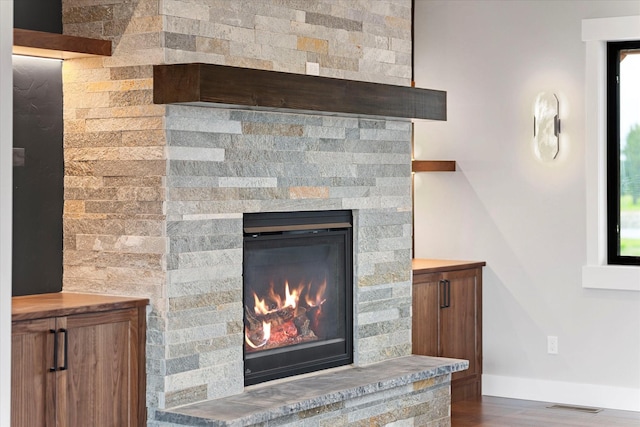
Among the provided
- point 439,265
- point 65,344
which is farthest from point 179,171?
point 439,265

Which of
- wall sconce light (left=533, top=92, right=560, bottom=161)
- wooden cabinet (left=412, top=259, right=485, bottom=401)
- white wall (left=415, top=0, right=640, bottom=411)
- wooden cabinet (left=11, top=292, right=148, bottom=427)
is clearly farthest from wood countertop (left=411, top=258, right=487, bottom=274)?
wooden cabinet (left=11, top=292, right=148, bottom=427)

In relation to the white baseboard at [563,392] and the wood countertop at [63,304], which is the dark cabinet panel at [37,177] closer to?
the wood countertop at [63,304]

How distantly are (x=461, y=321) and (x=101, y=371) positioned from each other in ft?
9.98

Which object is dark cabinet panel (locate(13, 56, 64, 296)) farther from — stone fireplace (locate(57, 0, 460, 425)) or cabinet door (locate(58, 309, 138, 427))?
cabinet door (locate(58, 309, 138, 427))

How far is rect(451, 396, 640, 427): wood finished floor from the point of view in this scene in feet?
18.3

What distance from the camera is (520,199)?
6328 mm

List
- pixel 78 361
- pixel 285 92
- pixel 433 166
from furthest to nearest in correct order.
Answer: pixel 433 166, pixel 285 92, pixel 78 361

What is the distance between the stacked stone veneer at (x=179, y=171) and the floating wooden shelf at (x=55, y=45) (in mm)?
82

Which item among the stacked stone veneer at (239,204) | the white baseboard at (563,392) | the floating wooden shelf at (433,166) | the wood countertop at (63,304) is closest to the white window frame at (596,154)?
the white baseboard at (563,392)

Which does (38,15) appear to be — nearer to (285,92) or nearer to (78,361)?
(285,92)

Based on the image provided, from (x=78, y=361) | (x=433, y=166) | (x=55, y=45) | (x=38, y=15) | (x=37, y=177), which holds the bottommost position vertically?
(x=78, y=361)

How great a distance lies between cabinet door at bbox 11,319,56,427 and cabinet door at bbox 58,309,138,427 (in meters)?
0.06

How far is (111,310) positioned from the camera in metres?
3.85

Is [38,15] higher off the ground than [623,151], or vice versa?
[38,15]
